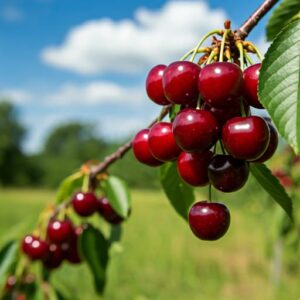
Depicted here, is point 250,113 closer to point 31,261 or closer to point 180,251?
point 31,261

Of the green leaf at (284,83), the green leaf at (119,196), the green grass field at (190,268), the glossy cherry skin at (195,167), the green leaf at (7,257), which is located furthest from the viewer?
the green grass field at (190,268)

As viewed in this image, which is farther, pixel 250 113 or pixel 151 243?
pixel 151 243

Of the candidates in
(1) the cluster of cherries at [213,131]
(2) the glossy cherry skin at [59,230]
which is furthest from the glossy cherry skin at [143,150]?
(2) the glossy cherry skin at [59,230]

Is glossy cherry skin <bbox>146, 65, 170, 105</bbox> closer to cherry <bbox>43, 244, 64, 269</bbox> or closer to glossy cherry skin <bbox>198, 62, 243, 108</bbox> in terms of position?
Answer: glossy cherry skin <bbox>198, 62, 243, 108</bbox>

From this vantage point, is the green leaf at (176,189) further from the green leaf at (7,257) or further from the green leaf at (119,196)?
the green leaf at (7,257)

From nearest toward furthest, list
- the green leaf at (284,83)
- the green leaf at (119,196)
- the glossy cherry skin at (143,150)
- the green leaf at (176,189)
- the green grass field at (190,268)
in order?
1. the green leaf at (284,83)
2. the glossy cherry skin at (143,150)
3. the green leaf at (176,189)
4. the green leaf at (119,196)
5. the green grass field at (190,268)

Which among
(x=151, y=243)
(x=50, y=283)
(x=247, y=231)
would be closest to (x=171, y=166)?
(x=50, y=283)
